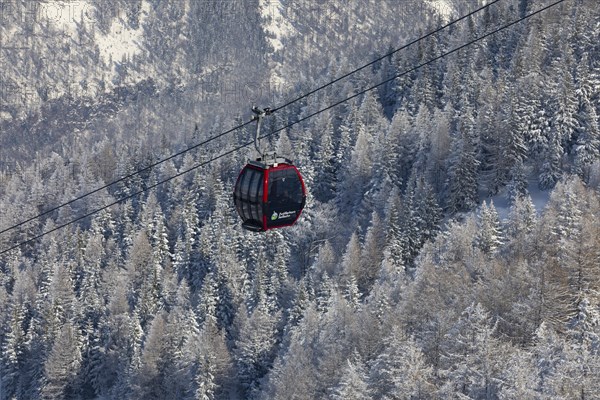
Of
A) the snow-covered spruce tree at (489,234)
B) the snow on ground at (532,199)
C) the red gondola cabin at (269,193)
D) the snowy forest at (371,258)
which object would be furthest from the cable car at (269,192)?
the snow on ground at (532,199)

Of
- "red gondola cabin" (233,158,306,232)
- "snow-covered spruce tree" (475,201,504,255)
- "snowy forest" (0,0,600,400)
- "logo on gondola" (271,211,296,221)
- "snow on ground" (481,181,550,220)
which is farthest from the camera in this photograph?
"snow on ground" (481,181,550,220)

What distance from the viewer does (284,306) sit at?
98.2 metres

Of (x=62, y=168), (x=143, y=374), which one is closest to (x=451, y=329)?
(x=143, y=374)

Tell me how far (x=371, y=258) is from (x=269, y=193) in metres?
69.1

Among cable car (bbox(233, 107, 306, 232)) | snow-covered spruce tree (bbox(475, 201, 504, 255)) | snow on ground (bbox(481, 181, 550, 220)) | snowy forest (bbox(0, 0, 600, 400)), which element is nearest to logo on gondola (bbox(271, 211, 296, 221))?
cable car (bbox(233, 107, 306, 232))

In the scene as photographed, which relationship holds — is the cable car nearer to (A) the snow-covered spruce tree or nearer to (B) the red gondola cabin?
(B) the red gondola cabin

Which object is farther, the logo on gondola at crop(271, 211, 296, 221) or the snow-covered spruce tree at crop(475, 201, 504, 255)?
the snow-covered spruce tree at crop(475, 201, 504, 255)

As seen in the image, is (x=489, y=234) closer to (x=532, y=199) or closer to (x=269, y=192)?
(x=532, y=199)

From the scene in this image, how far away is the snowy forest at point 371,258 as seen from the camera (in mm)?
58312

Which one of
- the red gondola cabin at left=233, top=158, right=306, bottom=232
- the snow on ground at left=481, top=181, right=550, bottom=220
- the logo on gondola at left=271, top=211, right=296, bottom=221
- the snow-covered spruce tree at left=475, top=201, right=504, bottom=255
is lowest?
the logo on gondola at left=271, top=211, right=296, bottom=221

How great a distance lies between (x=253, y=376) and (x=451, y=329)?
31.7 metres

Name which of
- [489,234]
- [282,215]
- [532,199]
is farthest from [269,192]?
[532,199]

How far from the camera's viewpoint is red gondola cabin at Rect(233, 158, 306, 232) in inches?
1120

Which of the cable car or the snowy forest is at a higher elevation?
the snowy forest
